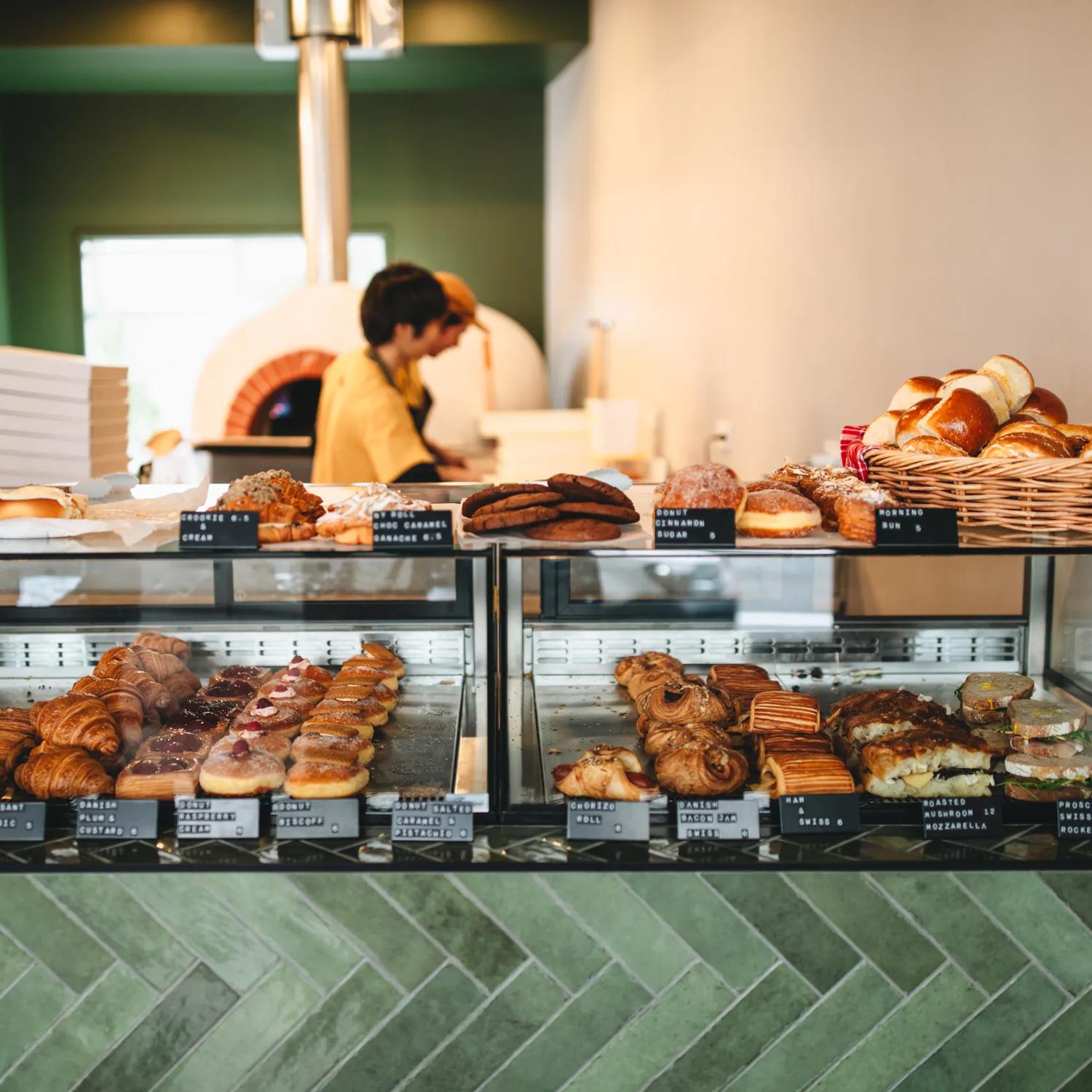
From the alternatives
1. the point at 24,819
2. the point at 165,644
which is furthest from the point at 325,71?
the point at 24,819

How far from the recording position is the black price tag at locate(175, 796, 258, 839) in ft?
4.81

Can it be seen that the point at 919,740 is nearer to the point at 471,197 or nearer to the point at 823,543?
the point at 823,543

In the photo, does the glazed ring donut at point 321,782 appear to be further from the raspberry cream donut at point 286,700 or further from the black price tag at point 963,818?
the black price tag at point 963,818

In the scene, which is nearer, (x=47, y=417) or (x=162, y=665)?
(x=162, y=665)

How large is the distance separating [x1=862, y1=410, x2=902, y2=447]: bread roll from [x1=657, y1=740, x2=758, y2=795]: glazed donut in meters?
0.61

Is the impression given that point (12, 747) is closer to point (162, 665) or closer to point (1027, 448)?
point (162, 665)

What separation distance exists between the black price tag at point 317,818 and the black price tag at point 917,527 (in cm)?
74

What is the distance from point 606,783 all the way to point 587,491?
38 cm

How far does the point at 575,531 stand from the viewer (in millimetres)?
1493

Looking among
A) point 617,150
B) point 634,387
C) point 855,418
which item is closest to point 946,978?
point 855,418

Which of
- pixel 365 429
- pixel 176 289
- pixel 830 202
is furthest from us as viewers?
pixel 176 289

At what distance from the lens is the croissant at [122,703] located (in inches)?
63.8

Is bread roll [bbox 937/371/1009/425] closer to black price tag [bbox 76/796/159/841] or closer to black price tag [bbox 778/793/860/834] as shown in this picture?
black price tag [bbox 778/793/860/834]

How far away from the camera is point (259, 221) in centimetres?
725
